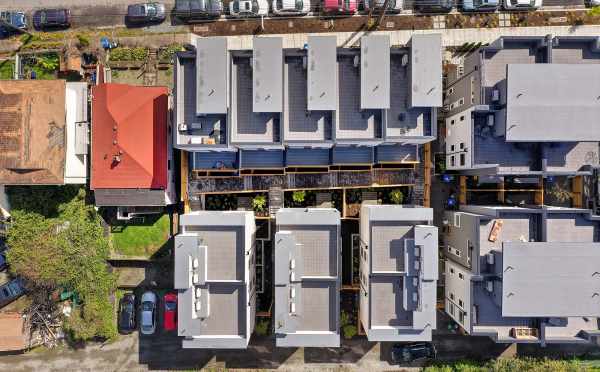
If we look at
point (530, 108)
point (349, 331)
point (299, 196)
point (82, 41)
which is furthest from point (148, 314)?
point (530, 108)

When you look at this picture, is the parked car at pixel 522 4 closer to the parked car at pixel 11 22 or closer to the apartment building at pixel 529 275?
the apartment building at pixel 529 275

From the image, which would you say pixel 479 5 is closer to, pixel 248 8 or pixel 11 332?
pixel 248 8

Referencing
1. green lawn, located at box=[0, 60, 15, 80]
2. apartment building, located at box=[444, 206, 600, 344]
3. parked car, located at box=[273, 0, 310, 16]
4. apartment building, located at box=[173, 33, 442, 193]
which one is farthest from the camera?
green lawn, located at box=[0, 60, 15, 80]

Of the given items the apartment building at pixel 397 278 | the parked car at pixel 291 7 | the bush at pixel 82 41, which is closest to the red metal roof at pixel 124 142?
the bush at pixel 82 41

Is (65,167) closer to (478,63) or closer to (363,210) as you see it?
(363,210)

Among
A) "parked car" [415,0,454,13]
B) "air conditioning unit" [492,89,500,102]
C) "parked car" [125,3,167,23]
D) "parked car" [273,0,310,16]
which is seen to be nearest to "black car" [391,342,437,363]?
"air conditioning unit" [492,89,500,102]

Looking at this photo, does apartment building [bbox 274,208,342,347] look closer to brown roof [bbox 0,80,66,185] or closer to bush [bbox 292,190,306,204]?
bush [bbox 292,190,306,204]

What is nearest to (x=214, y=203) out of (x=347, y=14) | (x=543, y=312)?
(x=347, y=14)
